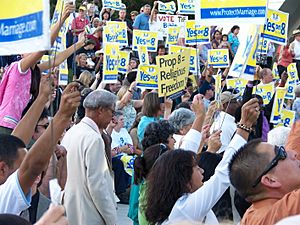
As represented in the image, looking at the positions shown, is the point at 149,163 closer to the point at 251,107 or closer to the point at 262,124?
the point at 251,107

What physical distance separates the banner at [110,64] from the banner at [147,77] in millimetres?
381

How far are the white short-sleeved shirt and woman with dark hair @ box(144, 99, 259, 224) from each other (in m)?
1.02

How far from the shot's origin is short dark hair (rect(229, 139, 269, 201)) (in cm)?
392

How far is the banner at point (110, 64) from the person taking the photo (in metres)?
11.4

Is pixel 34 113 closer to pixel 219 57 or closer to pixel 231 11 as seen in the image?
pixel 231 11

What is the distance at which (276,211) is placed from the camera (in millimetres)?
3537

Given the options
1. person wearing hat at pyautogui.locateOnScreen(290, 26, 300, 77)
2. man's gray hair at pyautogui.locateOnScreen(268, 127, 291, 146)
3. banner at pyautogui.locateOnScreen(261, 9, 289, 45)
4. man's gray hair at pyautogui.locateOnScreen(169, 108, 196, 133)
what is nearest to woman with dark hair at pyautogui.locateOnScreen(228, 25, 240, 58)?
person wearing hat at pyautogui.locateOnScreen(290, 26, 300, 77)

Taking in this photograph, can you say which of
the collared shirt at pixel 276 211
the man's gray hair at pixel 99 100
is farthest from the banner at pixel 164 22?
the collared shirt at pixel 276 211

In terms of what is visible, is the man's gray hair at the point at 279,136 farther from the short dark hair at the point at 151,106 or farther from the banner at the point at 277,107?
A: the banner at the point at 277,107

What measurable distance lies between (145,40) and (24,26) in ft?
35.9

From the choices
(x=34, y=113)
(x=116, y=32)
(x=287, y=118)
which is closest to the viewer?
(x=34, y=113)

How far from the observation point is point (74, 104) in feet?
13.0

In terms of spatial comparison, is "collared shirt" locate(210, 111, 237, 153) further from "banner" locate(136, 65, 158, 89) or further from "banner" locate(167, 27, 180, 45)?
"banner" locate(167, 27, 180, 45)

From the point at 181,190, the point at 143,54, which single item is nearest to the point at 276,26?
the point at 143,54
